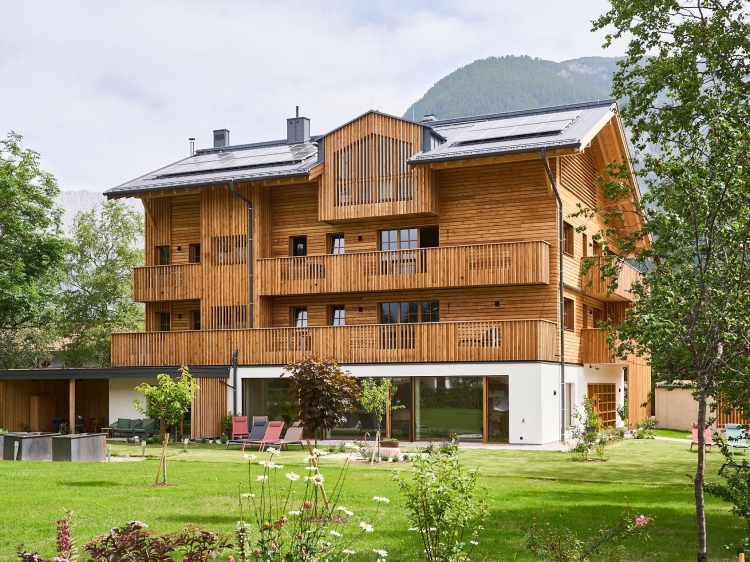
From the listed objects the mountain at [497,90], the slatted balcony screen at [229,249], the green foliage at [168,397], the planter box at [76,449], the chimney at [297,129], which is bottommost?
the planter box at [76,449]

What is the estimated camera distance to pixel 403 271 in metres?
26.8

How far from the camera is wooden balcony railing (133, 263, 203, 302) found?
1180 inches

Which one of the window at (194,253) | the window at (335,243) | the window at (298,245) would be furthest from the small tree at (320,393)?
the window at (194,253)

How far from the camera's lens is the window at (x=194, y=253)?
3122 centimetres

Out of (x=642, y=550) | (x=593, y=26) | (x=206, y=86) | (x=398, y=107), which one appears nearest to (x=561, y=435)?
(x=593, y=26)

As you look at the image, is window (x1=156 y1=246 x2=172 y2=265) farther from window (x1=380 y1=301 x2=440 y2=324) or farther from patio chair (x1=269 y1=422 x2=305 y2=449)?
patio chair (x1=269 y1=422 x2=305 y2=449)

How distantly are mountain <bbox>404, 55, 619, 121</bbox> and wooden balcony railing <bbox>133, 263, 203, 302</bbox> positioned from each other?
428ft

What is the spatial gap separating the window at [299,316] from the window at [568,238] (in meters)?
8.23

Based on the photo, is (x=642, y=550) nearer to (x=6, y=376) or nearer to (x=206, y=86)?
(x=6, y=376)

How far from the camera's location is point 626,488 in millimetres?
15672

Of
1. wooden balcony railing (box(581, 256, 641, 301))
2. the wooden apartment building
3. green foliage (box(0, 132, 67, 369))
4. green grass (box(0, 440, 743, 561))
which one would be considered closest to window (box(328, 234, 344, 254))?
the wooden apartment building

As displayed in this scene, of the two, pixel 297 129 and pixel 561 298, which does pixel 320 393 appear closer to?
pixel 561 298

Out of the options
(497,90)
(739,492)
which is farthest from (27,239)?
(497,90)

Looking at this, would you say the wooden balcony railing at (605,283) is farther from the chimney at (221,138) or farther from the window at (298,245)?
the chimney at (221,138)
